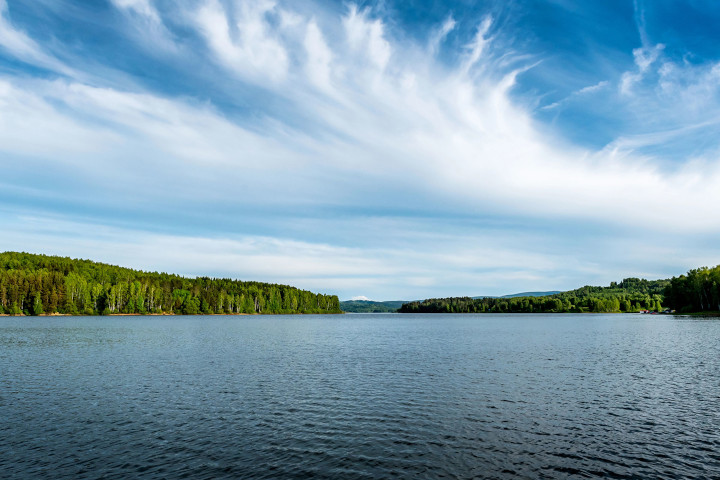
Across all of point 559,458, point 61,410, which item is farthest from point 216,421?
point 559,458

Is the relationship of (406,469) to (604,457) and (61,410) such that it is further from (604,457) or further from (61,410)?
(61,410)

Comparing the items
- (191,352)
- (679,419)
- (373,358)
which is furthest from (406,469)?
(191,352)

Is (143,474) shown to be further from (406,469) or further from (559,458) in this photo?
(559,458)

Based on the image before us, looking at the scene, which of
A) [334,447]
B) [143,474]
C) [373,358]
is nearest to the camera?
[143,474]

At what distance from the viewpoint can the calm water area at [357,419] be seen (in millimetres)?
21891

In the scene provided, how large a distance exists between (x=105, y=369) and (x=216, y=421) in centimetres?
2770

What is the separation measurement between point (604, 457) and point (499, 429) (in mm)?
6257

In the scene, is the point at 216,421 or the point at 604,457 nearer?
the point at 604,457

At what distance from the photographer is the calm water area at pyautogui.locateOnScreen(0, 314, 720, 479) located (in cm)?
2189

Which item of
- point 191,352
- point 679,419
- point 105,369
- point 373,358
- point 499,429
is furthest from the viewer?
point 191,352

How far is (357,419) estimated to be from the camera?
3020cm

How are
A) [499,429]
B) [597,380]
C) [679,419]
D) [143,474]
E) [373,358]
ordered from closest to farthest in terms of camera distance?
[143,474] → [499,429] → [679,419] → [597,380] → [373,358]

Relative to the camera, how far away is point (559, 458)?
2303 centimetres

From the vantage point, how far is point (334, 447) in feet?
81.3
